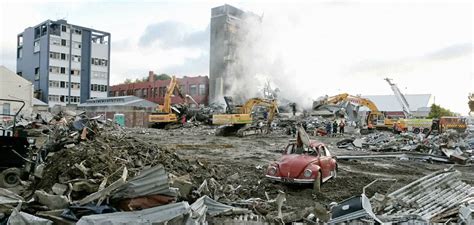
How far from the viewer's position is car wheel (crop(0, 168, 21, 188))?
32.2 ft

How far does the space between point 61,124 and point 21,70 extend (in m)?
70.0

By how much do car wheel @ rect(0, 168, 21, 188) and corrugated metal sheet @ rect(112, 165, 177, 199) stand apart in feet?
17.0

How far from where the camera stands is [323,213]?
6648 mm

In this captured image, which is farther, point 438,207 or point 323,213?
point 438,207

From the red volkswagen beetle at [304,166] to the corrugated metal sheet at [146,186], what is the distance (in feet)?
15.1

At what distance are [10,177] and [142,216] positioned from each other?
240 inches

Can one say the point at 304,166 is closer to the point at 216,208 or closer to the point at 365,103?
the point at 216,208

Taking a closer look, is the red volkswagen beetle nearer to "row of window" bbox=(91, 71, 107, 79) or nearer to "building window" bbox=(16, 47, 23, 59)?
"row of window" bbox=(91, 71, 107, 79)

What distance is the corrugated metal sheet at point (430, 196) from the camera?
7.86m

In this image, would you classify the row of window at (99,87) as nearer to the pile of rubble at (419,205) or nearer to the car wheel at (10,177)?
the car wheel at (10,177)

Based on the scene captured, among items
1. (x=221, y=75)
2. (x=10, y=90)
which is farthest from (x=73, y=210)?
(x=221, y=75)

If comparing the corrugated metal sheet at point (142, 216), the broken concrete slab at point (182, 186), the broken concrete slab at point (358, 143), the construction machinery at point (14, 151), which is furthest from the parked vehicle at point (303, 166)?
the broken concrete slab at point (358, 143)

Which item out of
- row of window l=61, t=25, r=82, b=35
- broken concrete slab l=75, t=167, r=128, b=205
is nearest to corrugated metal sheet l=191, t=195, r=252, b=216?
broken concrete slab l=75, t=167, r=128, b=205

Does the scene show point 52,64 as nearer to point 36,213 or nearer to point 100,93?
point 100,93
